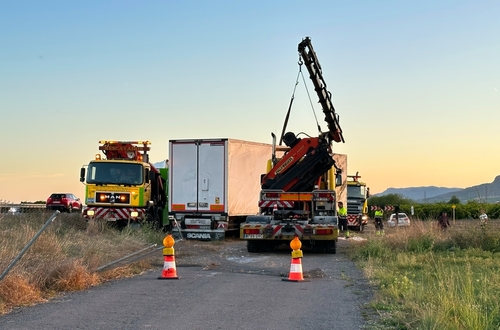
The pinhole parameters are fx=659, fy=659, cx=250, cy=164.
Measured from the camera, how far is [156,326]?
310 inches

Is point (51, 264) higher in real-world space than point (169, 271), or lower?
higher

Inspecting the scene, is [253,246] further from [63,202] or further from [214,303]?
[63,202]

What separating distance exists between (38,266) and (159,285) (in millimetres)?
2062

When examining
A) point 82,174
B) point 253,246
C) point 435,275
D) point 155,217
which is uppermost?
point 82,174

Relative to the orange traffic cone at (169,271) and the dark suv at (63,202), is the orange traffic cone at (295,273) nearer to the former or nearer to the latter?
the orange traffic cone at (169,271)

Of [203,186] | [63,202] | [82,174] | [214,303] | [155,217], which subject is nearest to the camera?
[214,303]

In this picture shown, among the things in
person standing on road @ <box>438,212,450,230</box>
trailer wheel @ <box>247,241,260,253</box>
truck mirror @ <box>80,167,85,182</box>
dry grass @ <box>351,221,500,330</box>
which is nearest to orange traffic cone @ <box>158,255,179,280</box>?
dry grass @ <box>351,221,500,330</box>

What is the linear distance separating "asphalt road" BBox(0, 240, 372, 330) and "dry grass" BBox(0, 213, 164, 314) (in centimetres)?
32

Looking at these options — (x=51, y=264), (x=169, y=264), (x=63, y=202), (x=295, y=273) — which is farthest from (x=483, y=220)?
(x=63, y=202)

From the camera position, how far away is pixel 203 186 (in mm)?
23375

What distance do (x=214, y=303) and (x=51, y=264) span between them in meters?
3.31

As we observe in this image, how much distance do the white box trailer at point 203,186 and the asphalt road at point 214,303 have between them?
339 inches

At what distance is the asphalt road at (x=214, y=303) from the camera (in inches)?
320

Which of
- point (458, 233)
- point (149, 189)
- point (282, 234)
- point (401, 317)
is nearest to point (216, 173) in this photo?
point (149, 189)
